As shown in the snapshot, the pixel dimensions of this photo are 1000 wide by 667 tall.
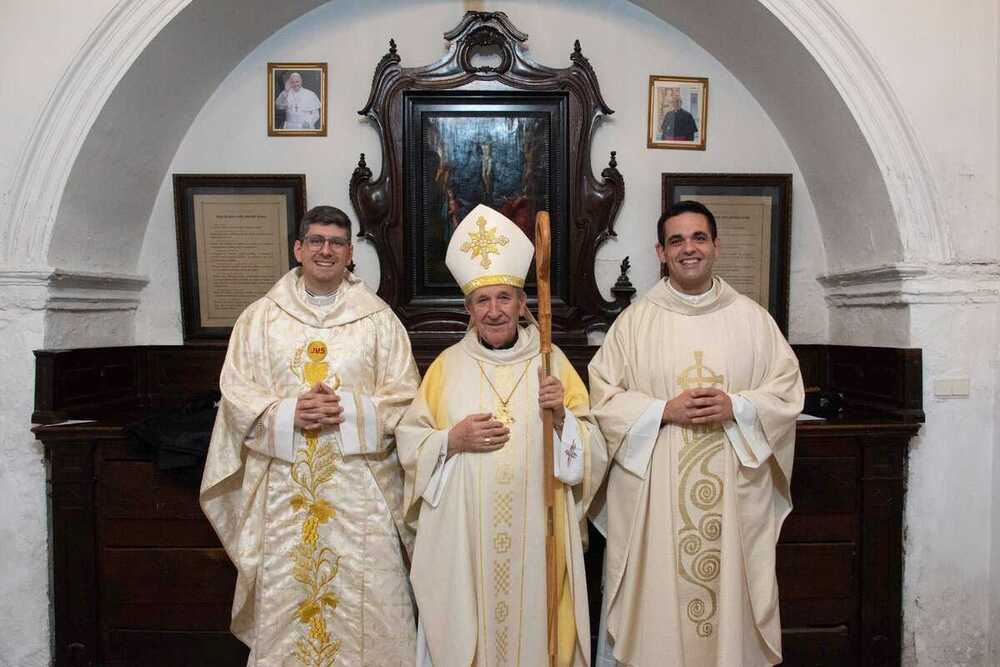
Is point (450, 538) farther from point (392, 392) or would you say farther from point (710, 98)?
point (710, 98)

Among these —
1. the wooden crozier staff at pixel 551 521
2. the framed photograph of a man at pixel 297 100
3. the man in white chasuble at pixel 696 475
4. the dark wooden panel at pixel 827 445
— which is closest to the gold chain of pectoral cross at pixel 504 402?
the wooden crozier staff at pixel 551 521

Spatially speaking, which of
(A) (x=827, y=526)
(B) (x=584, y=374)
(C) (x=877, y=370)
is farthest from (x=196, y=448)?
(C) (x=877, y=370)

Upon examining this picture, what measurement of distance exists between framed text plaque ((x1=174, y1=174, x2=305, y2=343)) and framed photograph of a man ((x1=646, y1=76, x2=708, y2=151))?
2.22 m

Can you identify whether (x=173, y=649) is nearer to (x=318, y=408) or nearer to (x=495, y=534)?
(x=318, y=408)

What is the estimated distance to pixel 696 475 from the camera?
282cm

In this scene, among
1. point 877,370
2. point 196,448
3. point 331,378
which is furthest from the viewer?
point 877,370

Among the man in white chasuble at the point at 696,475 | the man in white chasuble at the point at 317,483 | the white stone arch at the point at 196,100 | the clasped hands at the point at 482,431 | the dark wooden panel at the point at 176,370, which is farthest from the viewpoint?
the dark wooden panel at the point at 176,370

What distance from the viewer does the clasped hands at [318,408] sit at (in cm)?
282

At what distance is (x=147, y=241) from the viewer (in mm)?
4434

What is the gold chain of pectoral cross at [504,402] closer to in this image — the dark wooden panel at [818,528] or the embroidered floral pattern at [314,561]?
the embroidered floral pattern at [314,561]

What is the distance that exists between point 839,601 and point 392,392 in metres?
2.49

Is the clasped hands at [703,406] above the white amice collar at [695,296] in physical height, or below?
below

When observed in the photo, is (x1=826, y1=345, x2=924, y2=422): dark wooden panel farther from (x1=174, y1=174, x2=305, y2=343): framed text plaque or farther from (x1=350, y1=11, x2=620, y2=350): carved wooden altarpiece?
(x1=174, y1=174, x2=305, y2=343): framed text plaque

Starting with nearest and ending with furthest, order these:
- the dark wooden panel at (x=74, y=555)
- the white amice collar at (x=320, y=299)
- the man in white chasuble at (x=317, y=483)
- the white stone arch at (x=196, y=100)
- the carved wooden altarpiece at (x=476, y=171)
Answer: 1. the man in white chasuble at (x=317, y=483)
2. the white amice collar at (x=320, y=299)
3. the dark wooden panel at (x=74, y=555)
4. the white stone arch at (x=196, y=100)
5. the carved wooden altarpiece at (x=476, y=171)
